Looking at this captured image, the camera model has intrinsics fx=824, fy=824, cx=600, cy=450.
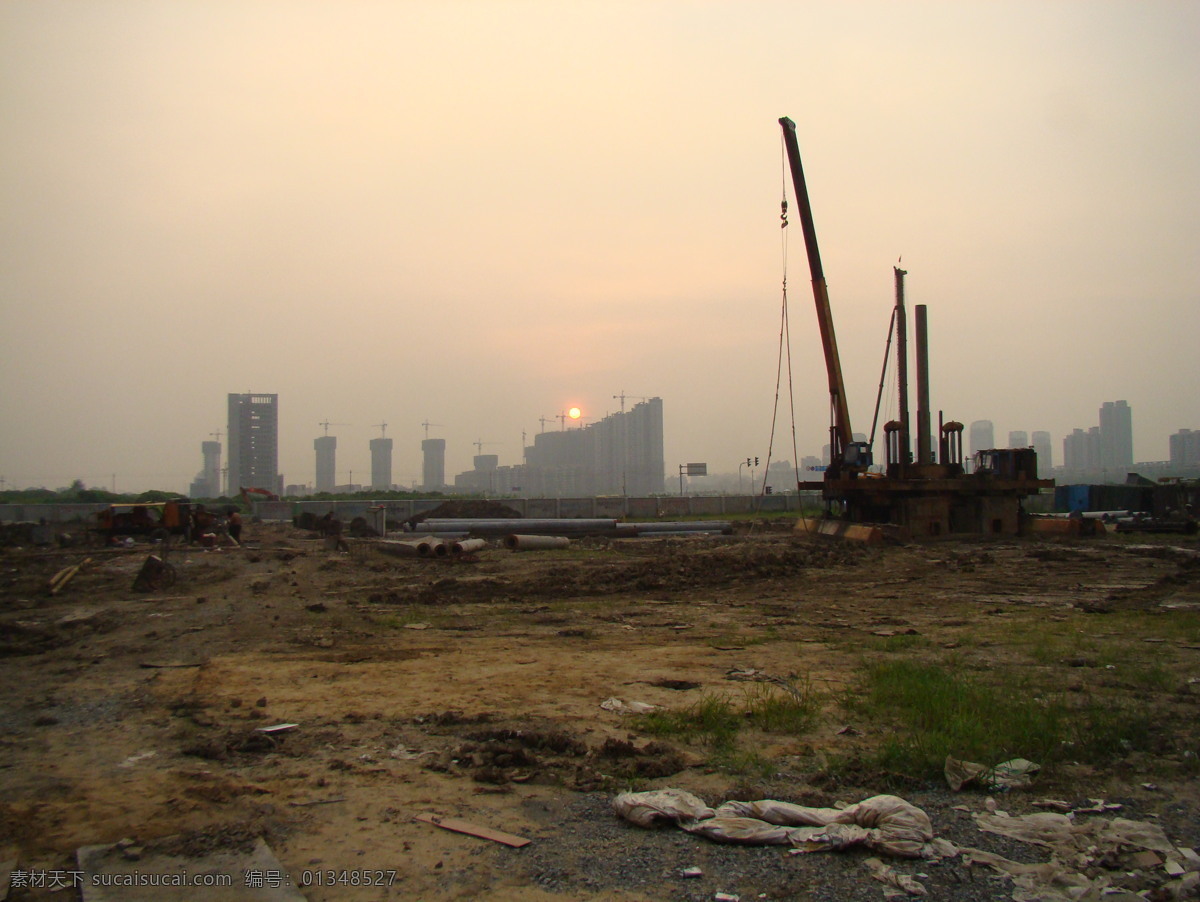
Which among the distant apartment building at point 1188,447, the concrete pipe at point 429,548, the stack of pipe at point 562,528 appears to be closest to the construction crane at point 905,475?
the stack of pipe at point 562,528

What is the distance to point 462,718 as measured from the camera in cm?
662

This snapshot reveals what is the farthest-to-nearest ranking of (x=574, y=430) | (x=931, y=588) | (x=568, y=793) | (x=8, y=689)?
(x=574, y=430) < (x=931, y=588) < (x=8, y=689) < (x=568, y=793)

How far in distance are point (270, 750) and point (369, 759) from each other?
76cm

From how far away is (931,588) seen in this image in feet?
49.8

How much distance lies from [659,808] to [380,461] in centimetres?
14463

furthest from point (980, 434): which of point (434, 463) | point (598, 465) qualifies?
point (434, 463)

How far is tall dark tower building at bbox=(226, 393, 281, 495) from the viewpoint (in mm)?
99688

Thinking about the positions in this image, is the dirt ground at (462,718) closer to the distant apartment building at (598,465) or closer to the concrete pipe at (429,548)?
the concrete pipe at (429,548)

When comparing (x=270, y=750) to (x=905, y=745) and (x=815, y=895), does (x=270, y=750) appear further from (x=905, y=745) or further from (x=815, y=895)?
(x=905, y=745)

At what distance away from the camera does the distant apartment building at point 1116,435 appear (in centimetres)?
13300

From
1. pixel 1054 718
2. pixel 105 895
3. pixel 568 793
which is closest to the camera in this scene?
pixel 105 895

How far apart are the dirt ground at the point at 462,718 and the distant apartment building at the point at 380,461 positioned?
128 metres

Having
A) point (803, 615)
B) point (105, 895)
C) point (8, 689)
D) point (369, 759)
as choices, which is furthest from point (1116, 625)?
point (8, 689)

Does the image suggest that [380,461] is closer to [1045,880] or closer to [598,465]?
[598,465]
